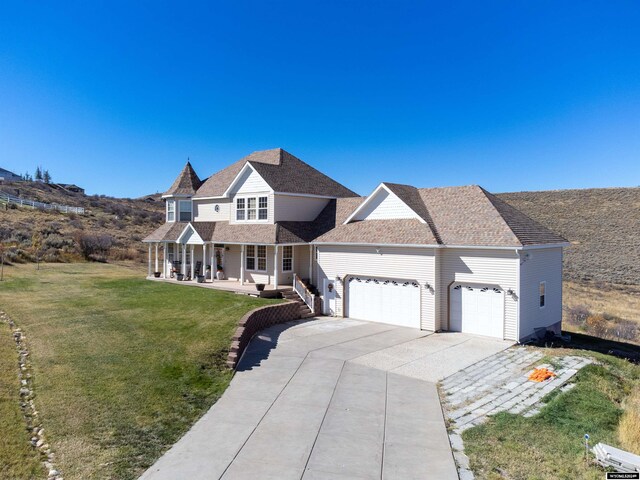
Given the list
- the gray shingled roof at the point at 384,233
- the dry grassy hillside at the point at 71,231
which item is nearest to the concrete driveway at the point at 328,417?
the gray shingled roof at the point at 384,233

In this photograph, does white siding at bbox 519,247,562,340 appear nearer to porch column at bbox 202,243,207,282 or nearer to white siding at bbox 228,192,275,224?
white siding at bbox 228,192,275,224

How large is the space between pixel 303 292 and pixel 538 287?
11265 mm

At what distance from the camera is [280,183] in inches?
1049

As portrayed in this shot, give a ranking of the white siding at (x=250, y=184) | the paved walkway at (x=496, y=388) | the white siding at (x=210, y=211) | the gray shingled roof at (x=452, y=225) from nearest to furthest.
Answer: the paved walkway at (x=496, y=388) → the gray shingled roof at (x=452, y=225) → the white siding at (x=250, y=184) → the white siding at (x=210, y=211)

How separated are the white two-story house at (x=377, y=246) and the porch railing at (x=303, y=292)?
760mm

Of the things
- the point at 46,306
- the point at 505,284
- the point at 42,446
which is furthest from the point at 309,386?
the point at 46,306

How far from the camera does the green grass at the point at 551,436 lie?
25.7 feet

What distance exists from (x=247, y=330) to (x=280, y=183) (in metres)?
12.2

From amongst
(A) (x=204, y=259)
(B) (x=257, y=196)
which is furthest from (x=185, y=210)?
(B) (x=257, y=196)

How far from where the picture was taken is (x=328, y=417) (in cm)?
1012

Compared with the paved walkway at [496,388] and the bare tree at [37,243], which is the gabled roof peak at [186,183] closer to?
the bare tree at [37,243]

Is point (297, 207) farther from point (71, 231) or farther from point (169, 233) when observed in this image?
point (71, 231)

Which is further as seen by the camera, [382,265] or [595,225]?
[595,225]

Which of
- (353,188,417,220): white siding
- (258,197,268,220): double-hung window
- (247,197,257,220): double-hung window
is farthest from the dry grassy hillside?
(353,188,417,220): white siding
